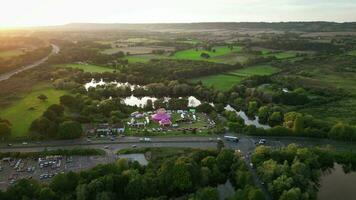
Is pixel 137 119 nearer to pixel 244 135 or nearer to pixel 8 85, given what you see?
pixel 244 135

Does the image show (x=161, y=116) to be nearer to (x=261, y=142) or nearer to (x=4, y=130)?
(x=261, y=142)

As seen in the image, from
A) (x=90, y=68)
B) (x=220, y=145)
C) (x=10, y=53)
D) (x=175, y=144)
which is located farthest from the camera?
(x=10, y=53)

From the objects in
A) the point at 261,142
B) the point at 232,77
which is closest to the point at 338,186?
the point at 261,142

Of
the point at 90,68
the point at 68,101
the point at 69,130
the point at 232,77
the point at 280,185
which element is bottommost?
the point at 90,68

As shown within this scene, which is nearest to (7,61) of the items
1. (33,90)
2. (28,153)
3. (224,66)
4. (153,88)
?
(33,90)

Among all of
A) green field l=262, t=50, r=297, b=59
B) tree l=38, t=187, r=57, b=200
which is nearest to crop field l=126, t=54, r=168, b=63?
green field l=262, t=50, r=297, b=59
